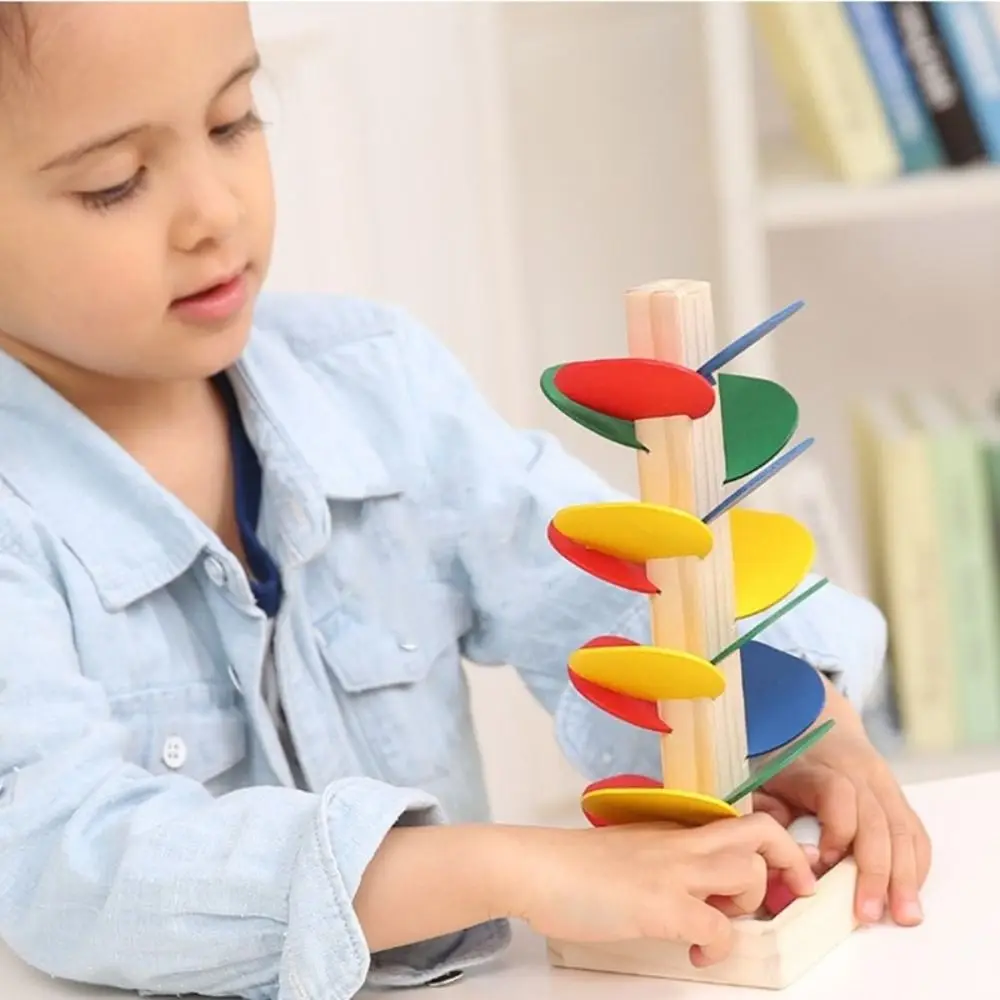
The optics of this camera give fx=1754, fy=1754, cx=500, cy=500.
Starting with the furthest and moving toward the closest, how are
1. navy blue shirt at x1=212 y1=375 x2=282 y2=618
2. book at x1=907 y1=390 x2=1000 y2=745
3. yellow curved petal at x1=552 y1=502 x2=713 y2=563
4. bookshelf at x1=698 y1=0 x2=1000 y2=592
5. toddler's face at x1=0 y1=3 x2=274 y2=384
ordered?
book at x1=907 y1=390 x2=1000 y2=745 → bookshelf at x1=698 y1=0 x2=1000 y2=592 → navy blue shirt at x1=212 y1=375 x2=282 y2=618 → toddler's face at x1=0 y1=3 x2=274 y2=384 → yellow curved petal at x1=552 y1=502 x2=713 y2=563

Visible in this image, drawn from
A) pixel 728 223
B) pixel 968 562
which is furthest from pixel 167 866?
pixel 968 562

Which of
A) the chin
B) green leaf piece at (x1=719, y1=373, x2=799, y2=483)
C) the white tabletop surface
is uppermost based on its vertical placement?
the chin

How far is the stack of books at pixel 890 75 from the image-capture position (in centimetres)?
144

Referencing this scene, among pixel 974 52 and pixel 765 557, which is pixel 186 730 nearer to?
pixel 765 557

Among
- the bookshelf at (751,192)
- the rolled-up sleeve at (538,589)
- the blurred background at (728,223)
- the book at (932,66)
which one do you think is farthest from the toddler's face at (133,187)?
the book at (932,66)

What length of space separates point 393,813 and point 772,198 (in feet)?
3.06

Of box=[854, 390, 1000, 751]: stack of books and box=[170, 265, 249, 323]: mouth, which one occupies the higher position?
box=[170, 265, 249, 323]: mouth

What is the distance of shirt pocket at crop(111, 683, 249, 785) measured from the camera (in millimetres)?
765

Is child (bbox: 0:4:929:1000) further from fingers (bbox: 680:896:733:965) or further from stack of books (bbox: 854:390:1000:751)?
stack of books (bbox: 854:390:1000:751)

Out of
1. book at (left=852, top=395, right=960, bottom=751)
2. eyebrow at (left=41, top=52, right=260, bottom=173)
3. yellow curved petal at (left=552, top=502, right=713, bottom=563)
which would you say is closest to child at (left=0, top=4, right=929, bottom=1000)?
eyebrow at (left=41, top=52, right=260, bottom=173)

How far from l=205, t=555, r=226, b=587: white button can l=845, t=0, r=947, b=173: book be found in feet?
2.91

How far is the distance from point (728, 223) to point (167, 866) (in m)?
0.95

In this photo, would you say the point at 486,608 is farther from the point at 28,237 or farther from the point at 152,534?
the point at 28,237

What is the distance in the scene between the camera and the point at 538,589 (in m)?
0.86
